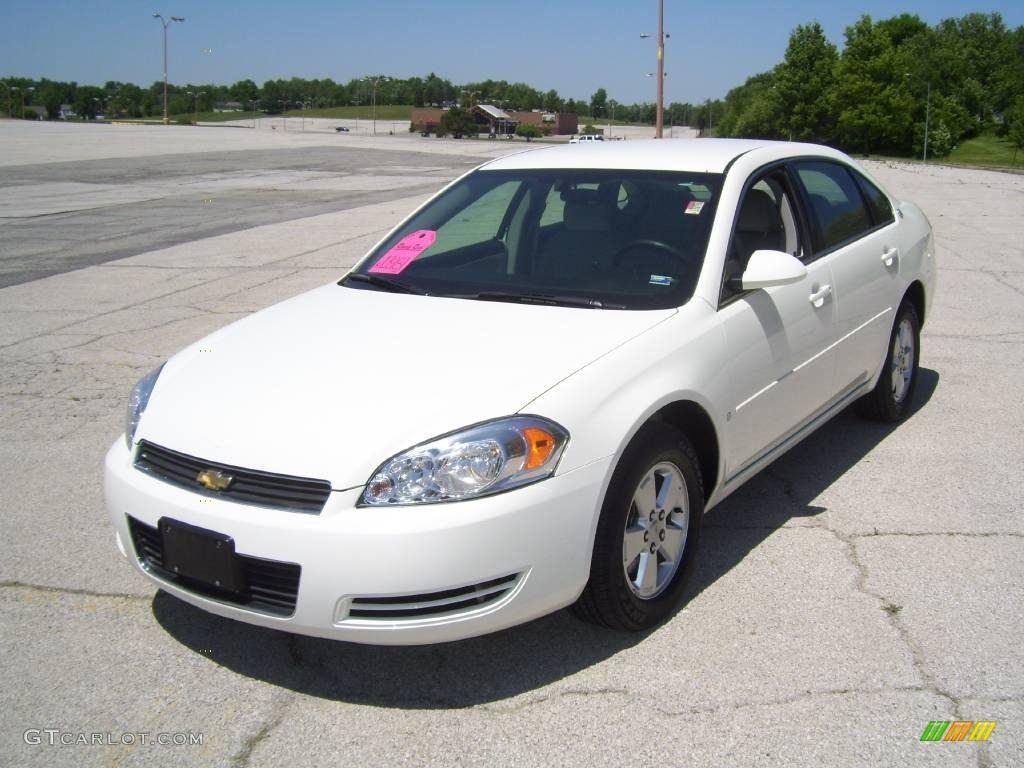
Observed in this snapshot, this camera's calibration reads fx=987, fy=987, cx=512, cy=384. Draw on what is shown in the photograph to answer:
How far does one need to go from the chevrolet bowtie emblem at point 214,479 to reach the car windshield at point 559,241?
1.36 m

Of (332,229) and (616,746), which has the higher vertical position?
(332,229)

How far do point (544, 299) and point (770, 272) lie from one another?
850mm

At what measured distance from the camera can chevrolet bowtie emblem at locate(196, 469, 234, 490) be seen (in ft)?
9.43

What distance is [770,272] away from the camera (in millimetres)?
3688

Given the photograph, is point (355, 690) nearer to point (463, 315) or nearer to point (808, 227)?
point (463, 315)

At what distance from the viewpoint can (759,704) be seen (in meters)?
2.91

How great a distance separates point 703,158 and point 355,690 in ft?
8.58

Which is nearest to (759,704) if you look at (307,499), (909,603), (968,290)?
(909,603)

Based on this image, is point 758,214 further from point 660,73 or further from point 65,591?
point 660,73

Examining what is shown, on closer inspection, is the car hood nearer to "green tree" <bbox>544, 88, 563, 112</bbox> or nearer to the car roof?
the car roof

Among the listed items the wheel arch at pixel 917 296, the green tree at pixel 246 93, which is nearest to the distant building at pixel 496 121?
the green tree at pixel 246 93

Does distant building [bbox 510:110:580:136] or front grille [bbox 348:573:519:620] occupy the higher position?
distant building [bbox 510:110:580:136]

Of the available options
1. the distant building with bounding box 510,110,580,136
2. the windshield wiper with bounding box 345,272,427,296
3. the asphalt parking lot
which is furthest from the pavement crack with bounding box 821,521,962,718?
the distant building with bounding box 510,110,580,136

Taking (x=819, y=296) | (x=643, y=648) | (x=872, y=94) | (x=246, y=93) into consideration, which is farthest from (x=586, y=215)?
(x=246, y=93)
